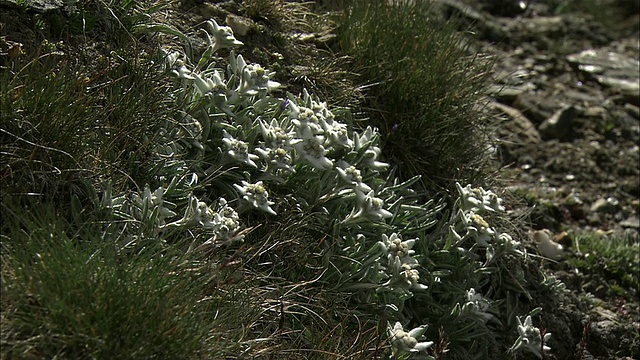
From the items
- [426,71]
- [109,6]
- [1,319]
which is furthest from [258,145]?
[1,319]

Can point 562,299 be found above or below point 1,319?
below

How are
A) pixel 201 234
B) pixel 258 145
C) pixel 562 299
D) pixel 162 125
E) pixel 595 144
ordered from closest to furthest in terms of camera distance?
1. pixel 201 234
2. pixel 162 125
3. pixel 258 145
4. pixel 562 299
5. pixel 595 144

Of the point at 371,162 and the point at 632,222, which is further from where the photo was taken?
Answer: the point at 632,222

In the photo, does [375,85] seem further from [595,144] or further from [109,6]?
[595,144]

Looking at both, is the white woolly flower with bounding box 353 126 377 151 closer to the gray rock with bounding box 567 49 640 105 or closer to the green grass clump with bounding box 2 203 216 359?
the green grass clump with bounding box 2 203 216 359

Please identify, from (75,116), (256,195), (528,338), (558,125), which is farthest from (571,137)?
(75,116)

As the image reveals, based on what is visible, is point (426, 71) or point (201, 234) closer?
point (201, 234)

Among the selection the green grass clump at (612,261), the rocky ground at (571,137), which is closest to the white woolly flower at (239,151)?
the rocky ground at (571,137)

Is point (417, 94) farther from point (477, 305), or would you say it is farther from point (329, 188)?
point (477, 305)
